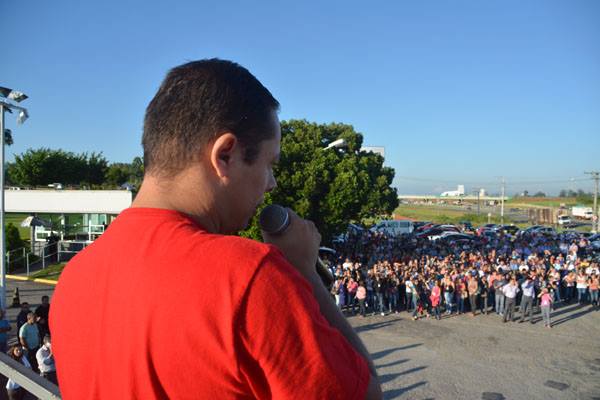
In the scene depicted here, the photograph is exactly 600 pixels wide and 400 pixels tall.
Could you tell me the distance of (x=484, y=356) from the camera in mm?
12516

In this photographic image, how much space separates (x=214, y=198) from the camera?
1050 mm

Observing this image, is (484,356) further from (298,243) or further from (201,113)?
(201,113)

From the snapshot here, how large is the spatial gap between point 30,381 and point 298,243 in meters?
1.32

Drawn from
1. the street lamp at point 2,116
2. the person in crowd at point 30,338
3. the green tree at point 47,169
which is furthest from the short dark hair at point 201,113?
the green tree at point 47,169

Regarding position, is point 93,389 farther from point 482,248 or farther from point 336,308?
point 482,248

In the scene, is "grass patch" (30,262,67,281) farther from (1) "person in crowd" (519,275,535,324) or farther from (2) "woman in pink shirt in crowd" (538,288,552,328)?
(2) "woman in pink shirt in crowd" (538,288,552,328)

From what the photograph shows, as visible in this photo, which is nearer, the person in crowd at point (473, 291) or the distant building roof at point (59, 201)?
the person in crowd at point (473, 291)

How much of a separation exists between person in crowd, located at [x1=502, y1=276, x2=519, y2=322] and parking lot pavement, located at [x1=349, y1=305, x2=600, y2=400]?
0.35 m

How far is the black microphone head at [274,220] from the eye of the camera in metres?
1.23

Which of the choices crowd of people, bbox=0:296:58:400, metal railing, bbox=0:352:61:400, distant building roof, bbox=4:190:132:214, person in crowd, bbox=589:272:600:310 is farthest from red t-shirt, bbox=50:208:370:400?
distant building roof, bbox=4:190:132:214

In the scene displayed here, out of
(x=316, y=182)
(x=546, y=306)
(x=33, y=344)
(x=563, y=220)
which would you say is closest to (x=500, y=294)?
(x=546, y=306)

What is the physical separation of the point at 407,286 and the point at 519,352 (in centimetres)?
511

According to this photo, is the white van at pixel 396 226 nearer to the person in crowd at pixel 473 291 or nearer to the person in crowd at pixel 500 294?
the person in crowd at pixel 473 291

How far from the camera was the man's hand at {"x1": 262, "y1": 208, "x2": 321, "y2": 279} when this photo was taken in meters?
1.17
